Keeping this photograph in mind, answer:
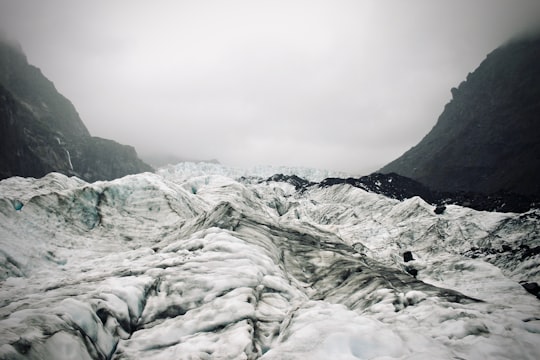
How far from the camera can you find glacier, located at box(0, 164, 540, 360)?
25.6 feet

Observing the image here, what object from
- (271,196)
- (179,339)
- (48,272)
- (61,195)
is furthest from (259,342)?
(271,196)

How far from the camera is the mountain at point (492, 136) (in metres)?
132

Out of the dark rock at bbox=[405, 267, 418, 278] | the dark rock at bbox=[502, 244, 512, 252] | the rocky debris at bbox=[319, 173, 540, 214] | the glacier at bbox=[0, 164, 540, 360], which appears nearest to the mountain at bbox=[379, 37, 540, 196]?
the rocky debris at bbox=[319, 173, 540, 214]

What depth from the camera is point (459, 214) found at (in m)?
38.7

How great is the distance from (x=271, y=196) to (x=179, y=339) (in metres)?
47.7

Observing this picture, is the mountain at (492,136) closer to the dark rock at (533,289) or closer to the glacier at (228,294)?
the dark rock at (533,289)

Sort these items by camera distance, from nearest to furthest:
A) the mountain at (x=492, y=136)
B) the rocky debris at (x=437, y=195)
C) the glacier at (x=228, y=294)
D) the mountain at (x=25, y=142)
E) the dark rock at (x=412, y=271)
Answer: the glacier at (x=228, y=294)
the dark rock at (x=412, y=271)
the rocky debris at (x=437, y=195)
the mountain at (x=25, y=142)
the mountain at (x=492, y=136)

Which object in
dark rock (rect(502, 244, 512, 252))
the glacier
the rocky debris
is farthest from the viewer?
the rocky debris

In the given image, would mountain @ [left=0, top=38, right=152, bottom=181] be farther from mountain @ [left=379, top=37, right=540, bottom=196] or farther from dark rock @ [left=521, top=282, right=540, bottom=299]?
mountain @ [left=379, top=37, right=540, bottom=196]

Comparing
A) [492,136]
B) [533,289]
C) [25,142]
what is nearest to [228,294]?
[533,289]

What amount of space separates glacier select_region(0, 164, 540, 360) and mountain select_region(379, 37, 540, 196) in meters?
128

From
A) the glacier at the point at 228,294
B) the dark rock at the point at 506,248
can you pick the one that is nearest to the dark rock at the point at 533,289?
the glacier at the point at 228,294

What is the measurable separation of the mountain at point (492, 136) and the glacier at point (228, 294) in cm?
12818

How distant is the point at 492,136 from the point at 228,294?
182824 millimetres
